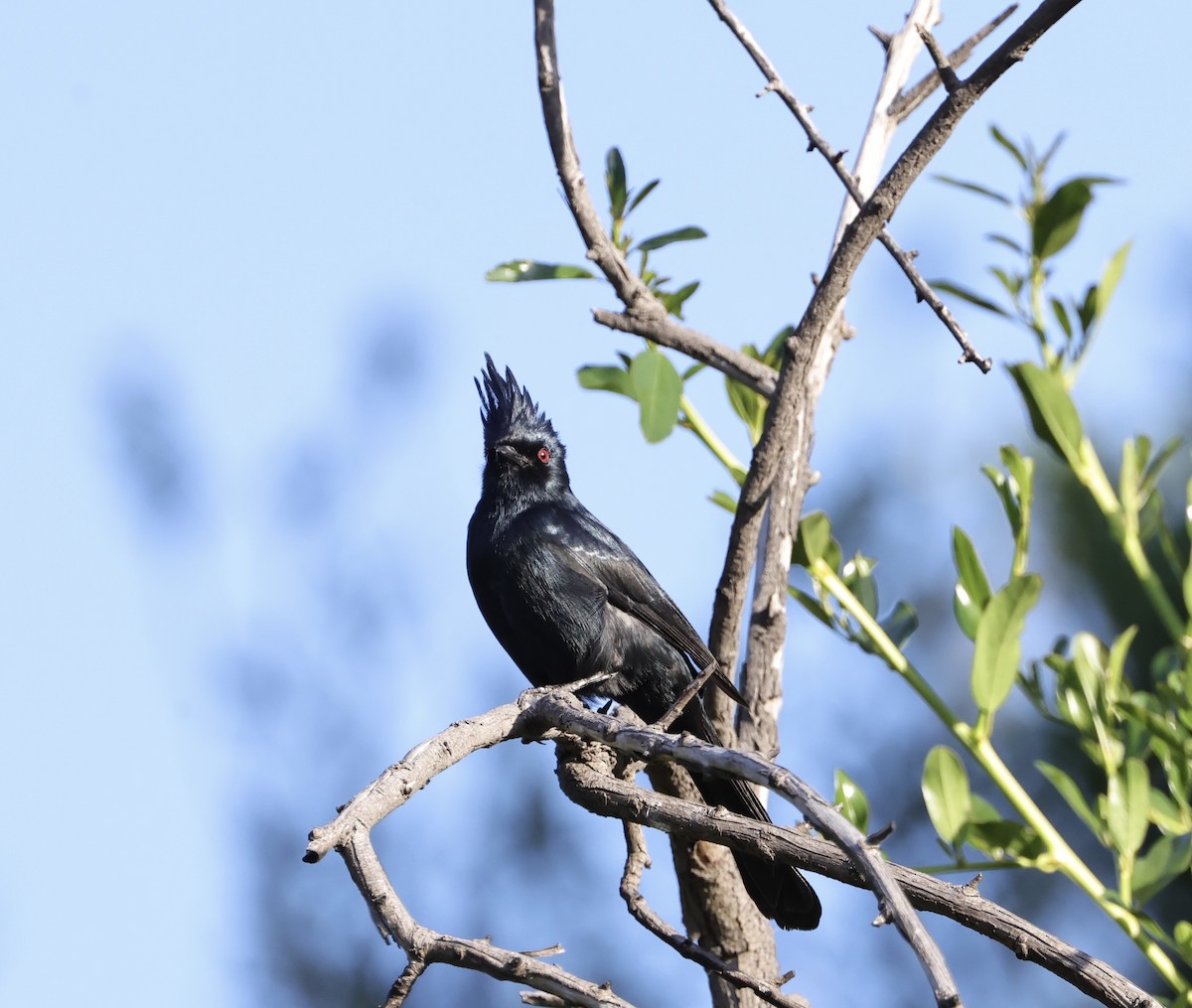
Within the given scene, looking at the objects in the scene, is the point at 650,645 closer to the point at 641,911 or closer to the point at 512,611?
the point at 512,611

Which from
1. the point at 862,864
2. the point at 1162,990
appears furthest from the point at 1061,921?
the point at 862,864

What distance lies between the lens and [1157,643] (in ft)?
22.5

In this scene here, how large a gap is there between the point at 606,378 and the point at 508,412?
1005 millimetres

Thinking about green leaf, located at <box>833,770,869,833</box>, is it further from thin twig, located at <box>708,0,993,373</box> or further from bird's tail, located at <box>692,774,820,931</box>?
thin twig, located at <box>708,0,993,373</box>

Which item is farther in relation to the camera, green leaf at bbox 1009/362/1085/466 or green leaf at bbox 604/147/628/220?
green leaf at bbox 604/147/628/220

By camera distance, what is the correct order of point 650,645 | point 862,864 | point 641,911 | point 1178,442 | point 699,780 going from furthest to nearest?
point 650,645, point 699,780, point 1178,442, point 641,911, point 862,864

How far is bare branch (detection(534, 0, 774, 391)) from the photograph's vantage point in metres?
3.86

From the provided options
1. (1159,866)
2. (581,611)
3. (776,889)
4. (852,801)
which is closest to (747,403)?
(581,611)

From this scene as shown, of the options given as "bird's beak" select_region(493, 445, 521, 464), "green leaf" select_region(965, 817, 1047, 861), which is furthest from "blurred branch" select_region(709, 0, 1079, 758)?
"bird's beak" select_region(493, 445, 521, 464)

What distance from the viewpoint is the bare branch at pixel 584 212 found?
3859mm

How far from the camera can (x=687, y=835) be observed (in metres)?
2.88

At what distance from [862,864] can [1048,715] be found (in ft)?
5.18

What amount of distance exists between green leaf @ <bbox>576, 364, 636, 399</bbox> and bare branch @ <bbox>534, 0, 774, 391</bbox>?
9.3 inches

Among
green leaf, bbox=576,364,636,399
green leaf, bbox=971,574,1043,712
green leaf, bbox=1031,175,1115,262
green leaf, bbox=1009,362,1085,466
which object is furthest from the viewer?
green leaf, bbox=576,364,636,399
